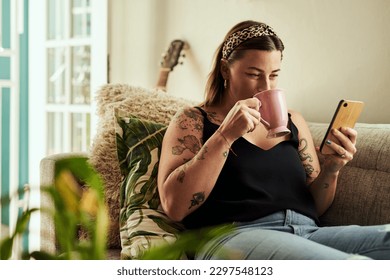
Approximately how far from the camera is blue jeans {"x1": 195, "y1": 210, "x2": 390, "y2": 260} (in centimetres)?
96

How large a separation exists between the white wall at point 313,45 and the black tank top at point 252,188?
42cm

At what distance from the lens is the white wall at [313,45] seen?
1470 millimetres

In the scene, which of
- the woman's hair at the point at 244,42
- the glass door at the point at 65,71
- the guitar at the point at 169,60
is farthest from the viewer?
the glass door at the point at 65,71

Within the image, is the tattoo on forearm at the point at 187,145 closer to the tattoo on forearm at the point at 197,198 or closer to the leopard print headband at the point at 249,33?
the tattoo on forearm at the point at 197,198

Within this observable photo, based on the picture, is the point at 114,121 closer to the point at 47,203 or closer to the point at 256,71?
the point at 47,203

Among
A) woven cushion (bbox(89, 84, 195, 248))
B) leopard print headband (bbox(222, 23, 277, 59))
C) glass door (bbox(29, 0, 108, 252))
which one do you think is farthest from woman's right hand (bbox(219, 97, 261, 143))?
glass door (bbox(29, 0, 108, 252))

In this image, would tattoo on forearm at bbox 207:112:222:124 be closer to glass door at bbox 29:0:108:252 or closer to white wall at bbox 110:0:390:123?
white wall at bbox 110:0:390:123

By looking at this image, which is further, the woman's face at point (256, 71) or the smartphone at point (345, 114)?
the woman's face at point (256, 71)

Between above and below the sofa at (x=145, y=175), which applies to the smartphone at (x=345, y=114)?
above

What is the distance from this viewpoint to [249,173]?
1.14 m

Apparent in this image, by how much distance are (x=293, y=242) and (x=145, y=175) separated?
0.37 m

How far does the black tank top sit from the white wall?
42 centimetres

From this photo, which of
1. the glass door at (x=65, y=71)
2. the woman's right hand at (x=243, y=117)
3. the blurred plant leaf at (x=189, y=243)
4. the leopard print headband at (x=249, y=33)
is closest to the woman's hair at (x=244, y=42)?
the leopard print headband at (x=249, y=33)
